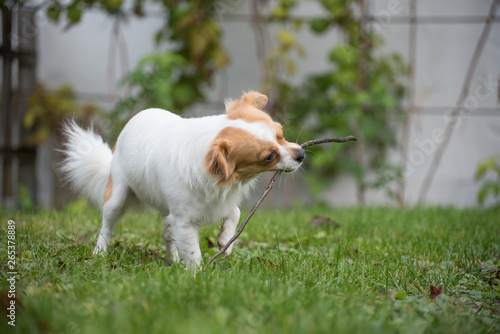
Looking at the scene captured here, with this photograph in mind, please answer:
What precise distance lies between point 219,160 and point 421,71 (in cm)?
566

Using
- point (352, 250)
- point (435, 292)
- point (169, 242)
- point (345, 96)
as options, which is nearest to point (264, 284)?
point (435, 292)

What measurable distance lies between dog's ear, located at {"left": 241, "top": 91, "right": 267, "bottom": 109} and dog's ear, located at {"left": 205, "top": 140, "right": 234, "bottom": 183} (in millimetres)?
419

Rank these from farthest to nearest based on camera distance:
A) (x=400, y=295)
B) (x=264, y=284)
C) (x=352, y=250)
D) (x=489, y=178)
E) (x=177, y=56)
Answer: (x=489, y=178) → (x=177, y=56) → (x=352, y=250) → (x=400, y=295) → (x=264, y=284)

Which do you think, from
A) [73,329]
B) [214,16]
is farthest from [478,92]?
[73,329]

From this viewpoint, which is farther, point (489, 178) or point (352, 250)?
point (489, 178)

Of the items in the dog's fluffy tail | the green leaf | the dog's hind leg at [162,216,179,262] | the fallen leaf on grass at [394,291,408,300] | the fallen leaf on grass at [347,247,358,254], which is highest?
the green leaf

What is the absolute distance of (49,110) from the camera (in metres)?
6.55

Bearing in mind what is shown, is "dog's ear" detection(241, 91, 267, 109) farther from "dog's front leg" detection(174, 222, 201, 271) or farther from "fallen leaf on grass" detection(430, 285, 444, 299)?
"fallen leaf on grass" detection(430, 285, 444, 299)

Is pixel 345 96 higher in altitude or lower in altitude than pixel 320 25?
lower

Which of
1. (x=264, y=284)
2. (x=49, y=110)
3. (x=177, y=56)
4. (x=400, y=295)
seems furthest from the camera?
(x=49, y=110)

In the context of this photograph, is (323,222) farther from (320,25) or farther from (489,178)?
(489,178)

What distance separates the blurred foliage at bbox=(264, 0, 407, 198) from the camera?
22.1ft

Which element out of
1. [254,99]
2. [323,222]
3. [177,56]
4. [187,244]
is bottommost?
[323,222]

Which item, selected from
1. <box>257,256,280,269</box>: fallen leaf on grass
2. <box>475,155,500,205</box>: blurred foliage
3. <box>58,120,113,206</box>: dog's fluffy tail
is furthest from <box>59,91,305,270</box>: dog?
<box>475,155,500,205</box>: blurred foliage
